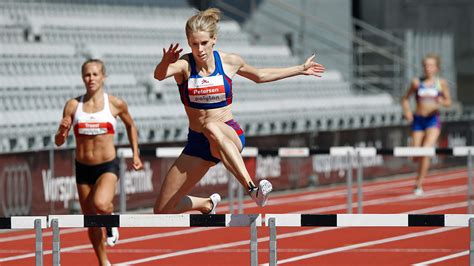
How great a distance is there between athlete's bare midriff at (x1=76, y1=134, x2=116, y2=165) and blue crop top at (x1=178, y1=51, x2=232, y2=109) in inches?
78.3

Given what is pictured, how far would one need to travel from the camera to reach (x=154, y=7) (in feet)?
83.1

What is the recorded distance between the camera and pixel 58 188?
16016mm

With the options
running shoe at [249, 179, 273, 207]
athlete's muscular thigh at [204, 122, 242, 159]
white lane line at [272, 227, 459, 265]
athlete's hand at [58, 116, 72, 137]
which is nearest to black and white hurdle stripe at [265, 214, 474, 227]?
running shoe at [249, 179, 273, 207]

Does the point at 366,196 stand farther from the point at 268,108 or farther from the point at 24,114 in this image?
the point at 24,114

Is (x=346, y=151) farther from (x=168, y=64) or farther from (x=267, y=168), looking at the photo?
(x=168, y=64)

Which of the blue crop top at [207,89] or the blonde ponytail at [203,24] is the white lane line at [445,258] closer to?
the blue crop top at [207,89]

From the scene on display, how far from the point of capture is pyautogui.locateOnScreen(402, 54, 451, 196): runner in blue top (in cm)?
1911

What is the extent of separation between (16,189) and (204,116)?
6.28 meters

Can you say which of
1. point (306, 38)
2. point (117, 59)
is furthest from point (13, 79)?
point (306, 38)

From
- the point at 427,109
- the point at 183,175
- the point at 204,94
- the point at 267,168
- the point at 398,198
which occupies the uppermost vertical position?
the point at 427,109

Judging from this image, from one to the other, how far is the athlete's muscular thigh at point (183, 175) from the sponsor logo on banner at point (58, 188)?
20.9 feet

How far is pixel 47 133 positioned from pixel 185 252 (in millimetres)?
3919

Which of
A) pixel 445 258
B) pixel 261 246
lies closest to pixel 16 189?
pixel 261 246

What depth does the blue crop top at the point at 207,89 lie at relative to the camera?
365 inches
